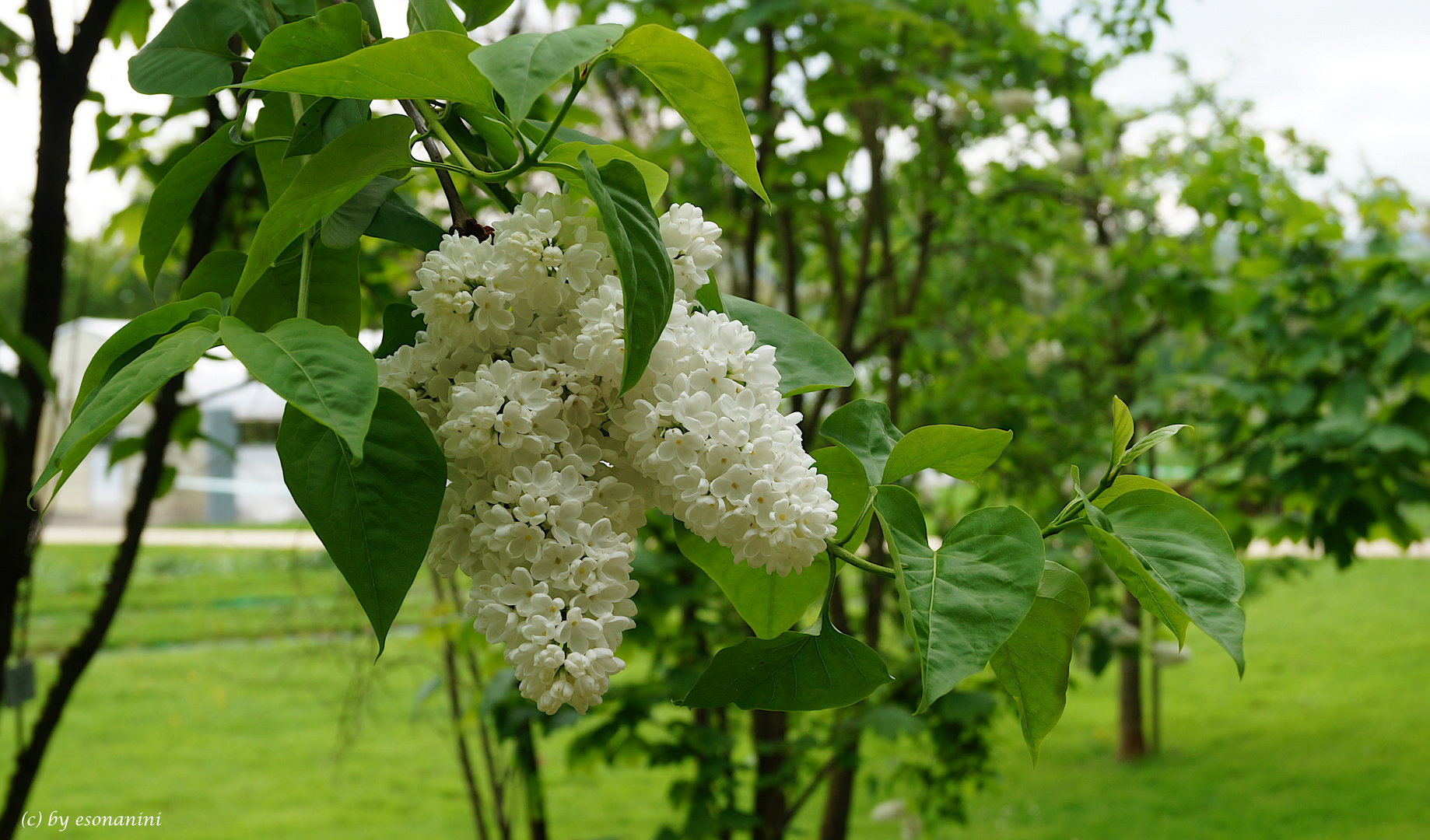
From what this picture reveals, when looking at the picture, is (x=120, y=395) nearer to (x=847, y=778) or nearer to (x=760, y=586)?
(x=760, y=586)

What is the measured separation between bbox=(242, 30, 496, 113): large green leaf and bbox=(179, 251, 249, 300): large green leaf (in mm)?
110

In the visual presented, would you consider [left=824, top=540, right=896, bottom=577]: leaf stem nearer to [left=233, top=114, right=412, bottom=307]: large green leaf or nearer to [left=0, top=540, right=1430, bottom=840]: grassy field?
[left=233, top=114, right=412, bottom=307]: large green leaf

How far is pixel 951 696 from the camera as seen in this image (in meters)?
1.55

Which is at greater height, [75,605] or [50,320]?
[50,320]

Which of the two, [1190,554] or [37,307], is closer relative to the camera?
[1190,554]

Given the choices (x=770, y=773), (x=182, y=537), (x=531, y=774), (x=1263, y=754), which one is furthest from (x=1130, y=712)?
(x=182, y=537)

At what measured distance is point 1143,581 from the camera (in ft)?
0.97

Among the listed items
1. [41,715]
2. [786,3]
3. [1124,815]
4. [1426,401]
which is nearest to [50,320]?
[41,715]

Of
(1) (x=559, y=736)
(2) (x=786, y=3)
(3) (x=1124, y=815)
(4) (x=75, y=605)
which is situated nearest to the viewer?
(2) (x=786, y=3)

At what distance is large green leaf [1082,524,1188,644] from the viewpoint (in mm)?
287

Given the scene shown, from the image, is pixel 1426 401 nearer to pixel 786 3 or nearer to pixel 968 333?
pixel 786 3

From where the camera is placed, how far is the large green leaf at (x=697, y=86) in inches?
11.5

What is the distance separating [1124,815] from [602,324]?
2849 mm

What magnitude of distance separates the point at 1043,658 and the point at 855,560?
0.21 ft
